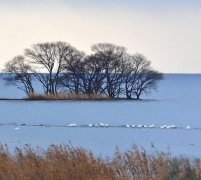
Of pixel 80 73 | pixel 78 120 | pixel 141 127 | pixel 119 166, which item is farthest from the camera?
pixel 80 73

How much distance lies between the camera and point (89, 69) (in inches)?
3226

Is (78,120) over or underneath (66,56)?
underneath

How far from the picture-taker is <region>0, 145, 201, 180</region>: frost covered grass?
16.0 meters

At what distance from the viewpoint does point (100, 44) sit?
8331cm

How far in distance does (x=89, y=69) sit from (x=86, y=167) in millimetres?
65733

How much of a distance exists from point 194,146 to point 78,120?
72.8 ft

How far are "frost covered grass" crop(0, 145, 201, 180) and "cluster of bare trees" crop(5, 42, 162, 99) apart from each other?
63.6 m

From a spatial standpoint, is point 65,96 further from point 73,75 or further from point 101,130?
point 101,130

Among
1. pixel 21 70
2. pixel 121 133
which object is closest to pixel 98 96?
pixel 21 70

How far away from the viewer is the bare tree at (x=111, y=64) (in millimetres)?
81688

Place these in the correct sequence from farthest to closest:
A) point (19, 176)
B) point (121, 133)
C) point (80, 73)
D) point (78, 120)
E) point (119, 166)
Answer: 1. point (80, 73)
2. point (78, 120)
3. point (121, 133)
4. point (119, 166)
5. point (19, 176)

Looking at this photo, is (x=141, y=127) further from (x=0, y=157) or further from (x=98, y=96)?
(x=98, y=96)

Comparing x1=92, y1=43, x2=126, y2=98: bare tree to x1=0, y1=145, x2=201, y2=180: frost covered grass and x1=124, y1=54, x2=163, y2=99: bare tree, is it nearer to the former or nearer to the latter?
x1=124, y1=54, x2=163, y2=99: bare tree

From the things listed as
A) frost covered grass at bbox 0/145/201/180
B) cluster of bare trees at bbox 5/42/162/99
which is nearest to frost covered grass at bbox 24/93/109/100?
cluster of bare trees at bbox 5/42/162/99
